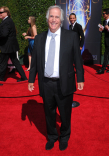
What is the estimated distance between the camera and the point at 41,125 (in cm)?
305

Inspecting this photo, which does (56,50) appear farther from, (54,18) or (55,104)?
(55,104)

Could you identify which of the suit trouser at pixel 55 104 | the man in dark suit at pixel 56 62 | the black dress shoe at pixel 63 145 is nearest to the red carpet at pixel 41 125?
the black dress shoe at pixel 63 145

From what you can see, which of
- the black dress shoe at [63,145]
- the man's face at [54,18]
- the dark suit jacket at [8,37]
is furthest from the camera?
the dark suit jacket at [8,37]

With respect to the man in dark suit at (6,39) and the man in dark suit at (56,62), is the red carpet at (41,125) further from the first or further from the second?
the man in dark suit at (6,39)

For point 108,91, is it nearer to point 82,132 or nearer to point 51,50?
point 82,132

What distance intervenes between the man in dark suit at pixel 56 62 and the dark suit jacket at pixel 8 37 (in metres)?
2.97

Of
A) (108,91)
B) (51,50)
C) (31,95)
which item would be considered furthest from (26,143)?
(108,91)

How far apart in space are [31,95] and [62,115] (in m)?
2.11

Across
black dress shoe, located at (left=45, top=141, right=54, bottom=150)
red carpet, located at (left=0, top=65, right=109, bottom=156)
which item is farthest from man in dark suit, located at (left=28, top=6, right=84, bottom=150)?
red carpet, located at (left=0, top=65, right=109, bottom=156)

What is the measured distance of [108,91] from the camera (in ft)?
14.9

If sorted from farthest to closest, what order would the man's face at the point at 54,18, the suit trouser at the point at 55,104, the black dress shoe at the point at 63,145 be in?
1. the black dress shoe at the point at 63,145
2. the suit trouser at the point at 55,104
3. the man's face at the point at 54,18

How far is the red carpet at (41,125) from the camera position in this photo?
2.42 metres

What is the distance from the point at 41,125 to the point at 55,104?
2.63 ft

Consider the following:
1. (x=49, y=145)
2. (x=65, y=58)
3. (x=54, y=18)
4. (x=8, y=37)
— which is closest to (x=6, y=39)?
(x=8, y=37)
